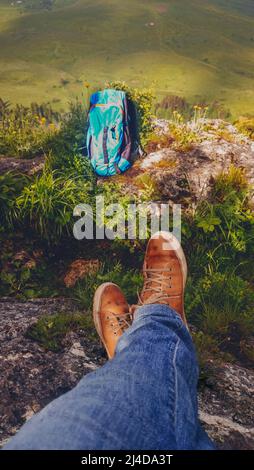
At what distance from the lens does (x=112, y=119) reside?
150 inches

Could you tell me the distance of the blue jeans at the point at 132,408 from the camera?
45.1 inches

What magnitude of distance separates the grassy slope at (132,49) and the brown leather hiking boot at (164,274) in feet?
20.4

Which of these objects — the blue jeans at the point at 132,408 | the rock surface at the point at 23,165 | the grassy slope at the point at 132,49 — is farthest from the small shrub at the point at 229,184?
the grassy slope at the point at 132,49

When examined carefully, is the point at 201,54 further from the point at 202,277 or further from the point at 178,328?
the point at 178,328

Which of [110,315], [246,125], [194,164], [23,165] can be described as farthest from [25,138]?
[246,125]

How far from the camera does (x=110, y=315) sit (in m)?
2.47

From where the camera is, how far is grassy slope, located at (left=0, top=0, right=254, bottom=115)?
29.2 ft

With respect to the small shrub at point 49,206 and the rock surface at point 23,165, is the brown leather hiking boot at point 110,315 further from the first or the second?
the rock surface at point 23,165

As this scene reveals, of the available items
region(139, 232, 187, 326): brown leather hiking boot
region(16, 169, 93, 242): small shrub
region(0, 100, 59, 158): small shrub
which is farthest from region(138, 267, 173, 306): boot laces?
region(0, 100, 59, 158): small shrub

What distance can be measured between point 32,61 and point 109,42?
2695 mm

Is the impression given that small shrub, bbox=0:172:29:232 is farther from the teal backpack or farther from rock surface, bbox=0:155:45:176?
the teal backpack

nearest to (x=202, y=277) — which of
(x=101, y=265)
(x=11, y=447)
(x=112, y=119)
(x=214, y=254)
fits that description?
(x=214, y=254)

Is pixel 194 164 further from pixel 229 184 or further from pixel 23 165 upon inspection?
pixel 23 165

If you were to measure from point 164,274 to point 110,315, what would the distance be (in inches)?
21.5
